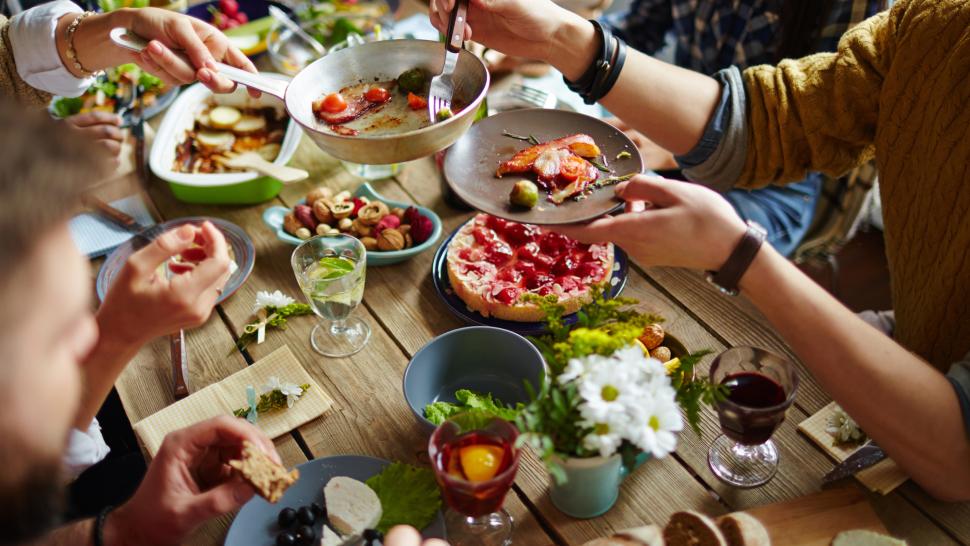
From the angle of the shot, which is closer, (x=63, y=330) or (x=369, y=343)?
(x=63, y=330)

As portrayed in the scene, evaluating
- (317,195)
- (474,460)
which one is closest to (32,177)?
(474,460)

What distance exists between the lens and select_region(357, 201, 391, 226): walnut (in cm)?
172

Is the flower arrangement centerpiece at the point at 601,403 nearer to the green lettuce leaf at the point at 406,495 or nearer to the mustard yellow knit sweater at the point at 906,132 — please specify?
the green lettuce leaf at the point at 406,495

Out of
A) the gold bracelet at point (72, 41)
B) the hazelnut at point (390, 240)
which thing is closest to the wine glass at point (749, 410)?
the hazelnut at point (390, 240)

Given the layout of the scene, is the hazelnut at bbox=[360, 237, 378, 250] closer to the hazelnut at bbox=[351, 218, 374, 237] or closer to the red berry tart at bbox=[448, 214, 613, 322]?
the hazelnut at bbox=[351, 218, 374, 237]

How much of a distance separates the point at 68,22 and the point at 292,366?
1.13 meters

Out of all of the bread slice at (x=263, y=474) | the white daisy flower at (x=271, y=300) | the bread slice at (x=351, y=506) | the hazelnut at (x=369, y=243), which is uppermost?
the bread slice at (x=263, y=474)

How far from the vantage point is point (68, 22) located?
1.82 meters

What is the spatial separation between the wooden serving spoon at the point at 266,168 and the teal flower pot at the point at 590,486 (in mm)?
1083

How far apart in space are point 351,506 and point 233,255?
836mm

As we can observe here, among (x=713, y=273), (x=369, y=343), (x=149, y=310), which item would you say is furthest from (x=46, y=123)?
(x=713, y=273)

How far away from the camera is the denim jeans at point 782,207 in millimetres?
2158

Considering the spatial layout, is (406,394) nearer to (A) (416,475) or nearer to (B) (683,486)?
(A) (416,475)

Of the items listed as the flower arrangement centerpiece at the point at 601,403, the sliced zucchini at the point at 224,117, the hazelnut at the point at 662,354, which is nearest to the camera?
the flower arrangement centerpiece at the point at 601,403
